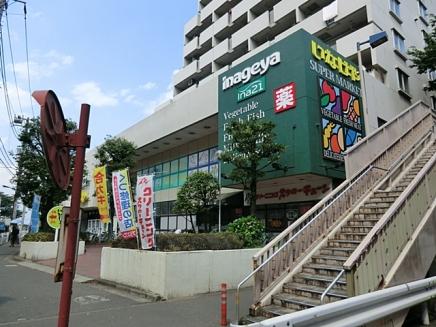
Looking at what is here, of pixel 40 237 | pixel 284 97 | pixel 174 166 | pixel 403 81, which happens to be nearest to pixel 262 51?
pixel 284 97

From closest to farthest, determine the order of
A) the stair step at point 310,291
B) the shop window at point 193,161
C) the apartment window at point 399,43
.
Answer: the stair step at point 310,291
the apartment window at point 399,43
the shop window at point 193,161

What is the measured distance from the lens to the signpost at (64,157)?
10.1 ft

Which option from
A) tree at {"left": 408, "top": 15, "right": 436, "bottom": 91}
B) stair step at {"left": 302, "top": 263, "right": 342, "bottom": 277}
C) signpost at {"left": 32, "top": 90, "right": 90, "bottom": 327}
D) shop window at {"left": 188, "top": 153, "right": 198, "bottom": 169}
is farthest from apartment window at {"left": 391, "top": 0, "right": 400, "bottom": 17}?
signpost at {"left": 32, "top": 90, "right": 90, "bottom": 327}

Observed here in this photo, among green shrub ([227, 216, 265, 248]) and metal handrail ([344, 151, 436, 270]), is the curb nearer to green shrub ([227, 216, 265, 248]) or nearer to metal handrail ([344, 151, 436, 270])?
green shrub ([227, 216, 265, 248])

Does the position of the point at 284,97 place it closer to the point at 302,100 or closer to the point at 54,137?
the point at 302,100

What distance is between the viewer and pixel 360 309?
5023 millimetres

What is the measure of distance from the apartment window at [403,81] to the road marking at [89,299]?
21658 millimetres

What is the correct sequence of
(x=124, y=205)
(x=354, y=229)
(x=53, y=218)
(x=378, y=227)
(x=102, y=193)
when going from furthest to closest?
1. (x=53, y=218)
2. (x=102, y=193)
3. (x=124, y=205)
4. (x=354, y=229)
5. (x=378, y=227)

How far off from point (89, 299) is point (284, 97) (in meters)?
11.6

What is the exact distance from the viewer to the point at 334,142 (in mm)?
16531

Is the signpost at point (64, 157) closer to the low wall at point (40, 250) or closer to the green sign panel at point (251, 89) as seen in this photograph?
the green sign panel at point (251, 89)

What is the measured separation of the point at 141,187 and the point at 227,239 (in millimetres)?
3185

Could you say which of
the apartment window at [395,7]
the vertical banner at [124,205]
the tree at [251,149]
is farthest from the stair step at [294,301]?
the apartment window at [395,7]

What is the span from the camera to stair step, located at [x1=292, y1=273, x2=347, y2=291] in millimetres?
6998
